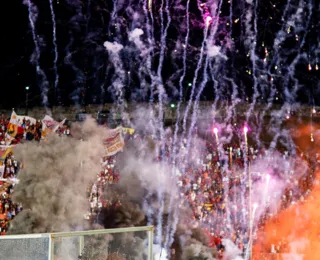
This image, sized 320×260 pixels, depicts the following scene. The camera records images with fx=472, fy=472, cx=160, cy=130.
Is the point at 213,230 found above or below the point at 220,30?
below

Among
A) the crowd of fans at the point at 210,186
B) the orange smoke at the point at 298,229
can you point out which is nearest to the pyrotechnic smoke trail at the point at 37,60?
the crowd of fans at the point at 210,186

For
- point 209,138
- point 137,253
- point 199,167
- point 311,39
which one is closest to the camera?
point 137,253

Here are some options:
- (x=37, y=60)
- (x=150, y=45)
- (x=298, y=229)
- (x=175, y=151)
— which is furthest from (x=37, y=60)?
(x=298, y=229)

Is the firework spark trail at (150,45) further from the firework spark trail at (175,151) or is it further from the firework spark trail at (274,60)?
the firework spark trail at (274,60)

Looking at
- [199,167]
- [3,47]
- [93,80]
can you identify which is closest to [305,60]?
[199,167]

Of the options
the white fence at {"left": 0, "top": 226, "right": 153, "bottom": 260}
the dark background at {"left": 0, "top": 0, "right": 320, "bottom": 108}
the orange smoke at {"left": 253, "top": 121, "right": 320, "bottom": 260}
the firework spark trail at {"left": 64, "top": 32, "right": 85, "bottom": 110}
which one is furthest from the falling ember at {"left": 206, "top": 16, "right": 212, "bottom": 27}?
the white fence at {"left": 0, "top": 226, "right": 153, "bottom": 260}

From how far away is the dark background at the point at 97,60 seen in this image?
2036 centimetres

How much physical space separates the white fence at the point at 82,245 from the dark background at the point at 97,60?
52.7 ft

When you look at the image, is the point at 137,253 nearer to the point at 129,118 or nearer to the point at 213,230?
the point at 213,230

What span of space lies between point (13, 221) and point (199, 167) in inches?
300

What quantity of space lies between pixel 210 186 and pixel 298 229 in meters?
3.92

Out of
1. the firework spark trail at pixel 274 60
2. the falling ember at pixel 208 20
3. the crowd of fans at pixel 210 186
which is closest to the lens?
the crowd of fans at pixel 210 186

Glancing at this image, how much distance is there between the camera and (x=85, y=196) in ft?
52.6

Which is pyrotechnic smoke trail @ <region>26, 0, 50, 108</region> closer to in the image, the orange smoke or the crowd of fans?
the crowd of fans
